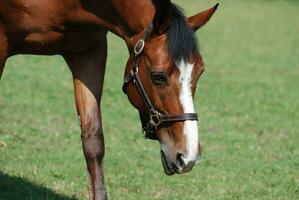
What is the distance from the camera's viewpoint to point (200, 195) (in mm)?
5949

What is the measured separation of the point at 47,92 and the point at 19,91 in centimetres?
40

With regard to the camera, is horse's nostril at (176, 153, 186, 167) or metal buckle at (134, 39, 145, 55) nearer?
horse's nostril at (176, 153, 186, 167)

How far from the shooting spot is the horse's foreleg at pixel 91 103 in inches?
201

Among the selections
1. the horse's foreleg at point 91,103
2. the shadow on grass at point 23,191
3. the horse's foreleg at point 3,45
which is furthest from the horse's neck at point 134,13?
the shadow on grass at point 23,191

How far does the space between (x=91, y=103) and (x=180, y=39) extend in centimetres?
132

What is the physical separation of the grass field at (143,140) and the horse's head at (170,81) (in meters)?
1.75

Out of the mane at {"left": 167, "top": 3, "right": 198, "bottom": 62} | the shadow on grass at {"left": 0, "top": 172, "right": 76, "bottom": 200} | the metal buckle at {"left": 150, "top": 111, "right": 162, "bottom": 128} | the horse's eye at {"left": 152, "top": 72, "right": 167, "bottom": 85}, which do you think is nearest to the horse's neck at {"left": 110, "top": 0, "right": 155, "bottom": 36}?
the mane at {"left": 167, "top": 3, "right": 198, "bottom": 62}

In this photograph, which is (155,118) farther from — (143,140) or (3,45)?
(143,140)

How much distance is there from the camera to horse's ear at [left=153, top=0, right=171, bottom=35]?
4074 mm

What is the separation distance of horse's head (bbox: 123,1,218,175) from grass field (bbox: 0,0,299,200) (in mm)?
1748

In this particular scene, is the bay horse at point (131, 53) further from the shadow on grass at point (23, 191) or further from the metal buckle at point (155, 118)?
the shadow on grass at point (23, 191)

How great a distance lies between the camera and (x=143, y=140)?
26.5 ft

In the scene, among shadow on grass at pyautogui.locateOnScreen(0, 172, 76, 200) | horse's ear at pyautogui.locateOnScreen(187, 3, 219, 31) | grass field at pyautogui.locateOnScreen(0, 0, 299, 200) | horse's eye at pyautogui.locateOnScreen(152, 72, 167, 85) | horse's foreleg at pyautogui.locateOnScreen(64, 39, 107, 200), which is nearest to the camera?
horse's eye at pyautogui.locateOnScreen(152, 72, 167, 85)

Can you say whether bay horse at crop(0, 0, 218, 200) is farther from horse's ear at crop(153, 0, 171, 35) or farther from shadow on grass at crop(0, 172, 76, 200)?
shadow on grass at crop(0, 172, 76, 200)
